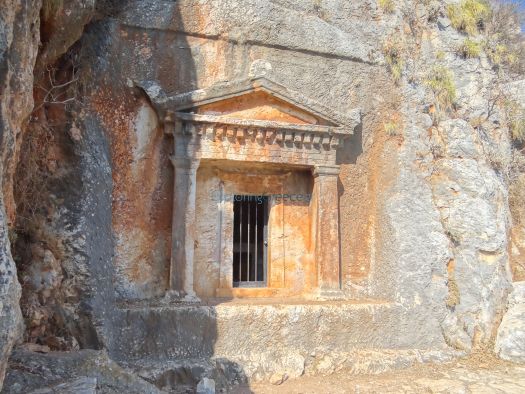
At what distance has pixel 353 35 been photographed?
754 centimetres

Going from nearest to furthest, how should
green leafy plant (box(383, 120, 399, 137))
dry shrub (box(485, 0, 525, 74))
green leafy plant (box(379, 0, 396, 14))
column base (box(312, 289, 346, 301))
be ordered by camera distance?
1. column base (box(312, 289, 346, 301))
2. green leafy plant (box(383, 120, 399, 137))
3. green leafy plant (box(379, 0, 396, 14))
4. dry shrub (box(485, 0, 525, 74))

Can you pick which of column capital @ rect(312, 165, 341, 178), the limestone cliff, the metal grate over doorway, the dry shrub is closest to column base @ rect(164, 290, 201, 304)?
the limestone cliff

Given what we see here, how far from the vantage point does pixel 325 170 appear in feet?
22.1

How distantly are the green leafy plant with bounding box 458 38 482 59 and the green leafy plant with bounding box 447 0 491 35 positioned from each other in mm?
336

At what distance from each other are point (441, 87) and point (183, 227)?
4.60 metres

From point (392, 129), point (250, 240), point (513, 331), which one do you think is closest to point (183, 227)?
point (250, 240)

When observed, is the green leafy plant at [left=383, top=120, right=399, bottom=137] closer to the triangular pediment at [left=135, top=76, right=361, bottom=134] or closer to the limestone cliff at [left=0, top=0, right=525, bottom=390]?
the limestone cliff at [left=0, top=0, right=525, bottom=390]

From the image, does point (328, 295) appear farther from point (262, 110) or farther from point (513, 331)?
point (262, 110)

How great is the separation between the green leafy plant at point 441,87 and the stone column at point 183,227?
397 centimetres

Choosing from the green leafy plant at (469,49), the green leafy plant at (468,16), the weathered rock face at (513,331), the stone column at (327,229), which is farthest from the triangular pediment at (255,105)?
the weathered rock face at (513,331)

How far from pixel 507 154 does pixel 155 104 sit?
240 inches

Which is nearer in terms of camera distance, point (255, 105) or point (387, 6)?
point (255, 105)

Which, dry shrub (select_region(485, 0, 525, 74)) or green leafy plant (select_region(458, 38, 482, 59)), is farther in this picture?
dry shrub (select_region(485, 0, 525, 74))

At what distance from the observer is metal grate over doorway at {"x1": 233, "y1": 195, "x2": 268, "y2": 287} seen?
701 cm
